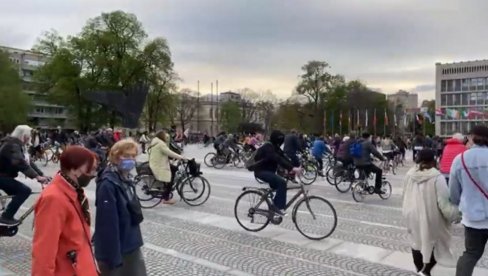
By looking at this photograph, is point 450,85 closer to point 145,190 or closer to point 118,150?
point 145,190

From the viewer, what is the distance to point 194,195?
38.6ft

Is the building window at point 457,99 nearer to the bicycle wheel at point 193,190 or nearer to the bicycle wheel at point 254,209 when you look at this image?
the bicycle wheel at point 193,190

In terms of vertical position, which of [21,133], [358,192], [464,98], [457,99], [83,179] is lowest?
[358,192]

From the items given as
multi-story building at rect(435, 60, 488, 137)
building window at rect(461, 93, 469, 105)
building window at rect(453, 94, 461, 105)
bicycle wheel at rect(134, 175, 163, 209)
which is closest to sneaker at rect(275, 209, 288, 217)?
bicycle wheel at rect(134, 175, 163, 209)

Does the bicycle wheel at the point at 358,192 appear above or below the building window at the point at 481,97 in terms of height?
below

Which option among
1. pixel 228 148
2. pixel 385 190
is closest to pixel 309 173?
pixel 385 190

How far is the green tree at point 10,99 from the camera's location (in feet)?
205

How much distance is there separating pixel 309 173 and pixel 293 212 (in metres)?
9.43

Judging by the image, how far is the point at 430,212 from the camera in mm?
5602

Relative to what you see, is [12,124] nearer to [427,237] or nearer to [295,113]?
[295,113]

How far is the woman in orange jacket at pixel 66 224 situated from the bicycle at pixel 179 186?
8.04 metres

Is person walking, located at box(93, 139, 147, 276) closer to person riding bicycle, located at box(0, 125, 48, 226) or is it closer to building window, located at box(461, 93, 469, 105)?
person riding bicycle, located at box(0, 125, 48, 226)

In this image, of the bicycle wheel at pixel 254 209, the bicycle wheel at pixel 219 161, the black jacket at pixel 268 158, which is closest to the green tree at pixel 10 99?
the bicycle wheel at pixel 219 161

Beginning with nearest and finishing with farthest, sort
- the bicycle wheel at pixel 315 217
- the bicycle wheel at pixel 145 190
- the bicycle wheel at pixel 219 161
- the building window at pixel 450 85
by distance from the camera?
1. the bicycle wheel at pixel 315 217
2. the bicycle wheel at pixel 145 190
3. the bicycle wheel at pixel 219 161
4. the building window at pixel 450 85
